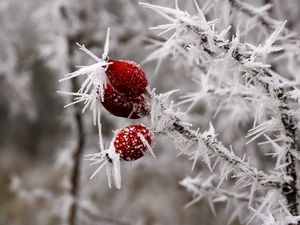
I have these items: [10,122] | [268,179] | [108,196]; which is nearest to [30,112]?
[108,196]

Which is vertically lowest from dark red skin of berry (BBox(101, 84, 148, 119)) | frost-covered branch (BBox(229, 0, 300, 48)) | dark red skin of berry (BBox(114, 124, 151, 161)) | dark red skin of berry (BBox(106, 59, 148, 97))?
dark red skin of berry (BBox(114, 124, 151, 161))

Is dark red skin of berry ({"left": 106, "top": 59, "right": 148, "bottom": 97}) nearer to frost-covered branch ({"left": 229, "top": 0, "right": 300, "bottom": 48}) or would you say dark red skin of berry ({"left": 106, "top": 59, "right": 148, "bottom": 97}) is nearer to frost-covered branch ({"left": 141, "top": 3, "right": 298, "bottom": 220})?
frost-covered branch ({"left": 141, "top": 3, "right": 298, "bottom": 220})

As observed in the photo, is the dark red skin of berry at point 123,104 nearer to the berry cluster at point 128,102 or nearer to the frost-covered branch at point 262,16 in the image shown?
the berry cluster at point 128,102

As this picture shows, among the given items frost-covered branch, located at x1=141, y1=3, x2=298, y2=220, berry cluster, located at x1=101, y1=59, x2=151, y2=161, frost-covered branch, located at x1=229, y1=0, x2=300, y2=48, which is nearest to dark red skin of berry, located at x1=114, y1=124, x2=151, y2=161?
berry cluster, located at x1=101, y1=59, x2=151, y2=161

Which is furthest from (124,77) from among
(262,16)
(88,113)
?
(88,113)

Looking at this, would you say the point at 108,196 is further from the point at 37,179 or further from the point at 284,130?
the point at 37,179

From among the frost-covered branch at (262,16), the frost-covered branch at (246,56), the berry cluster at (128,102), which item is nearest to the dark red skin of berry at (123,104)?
the berry cluster at (128,102)

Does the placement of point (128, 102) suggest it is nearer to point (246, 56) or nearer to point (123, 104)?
point (123, 104)

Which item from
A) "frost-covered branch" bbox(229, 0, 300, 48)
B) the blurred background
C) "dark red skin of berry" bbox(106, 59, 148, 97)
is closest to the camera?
"dark red skin of berry" bbox(106, 59, 148, 97)
